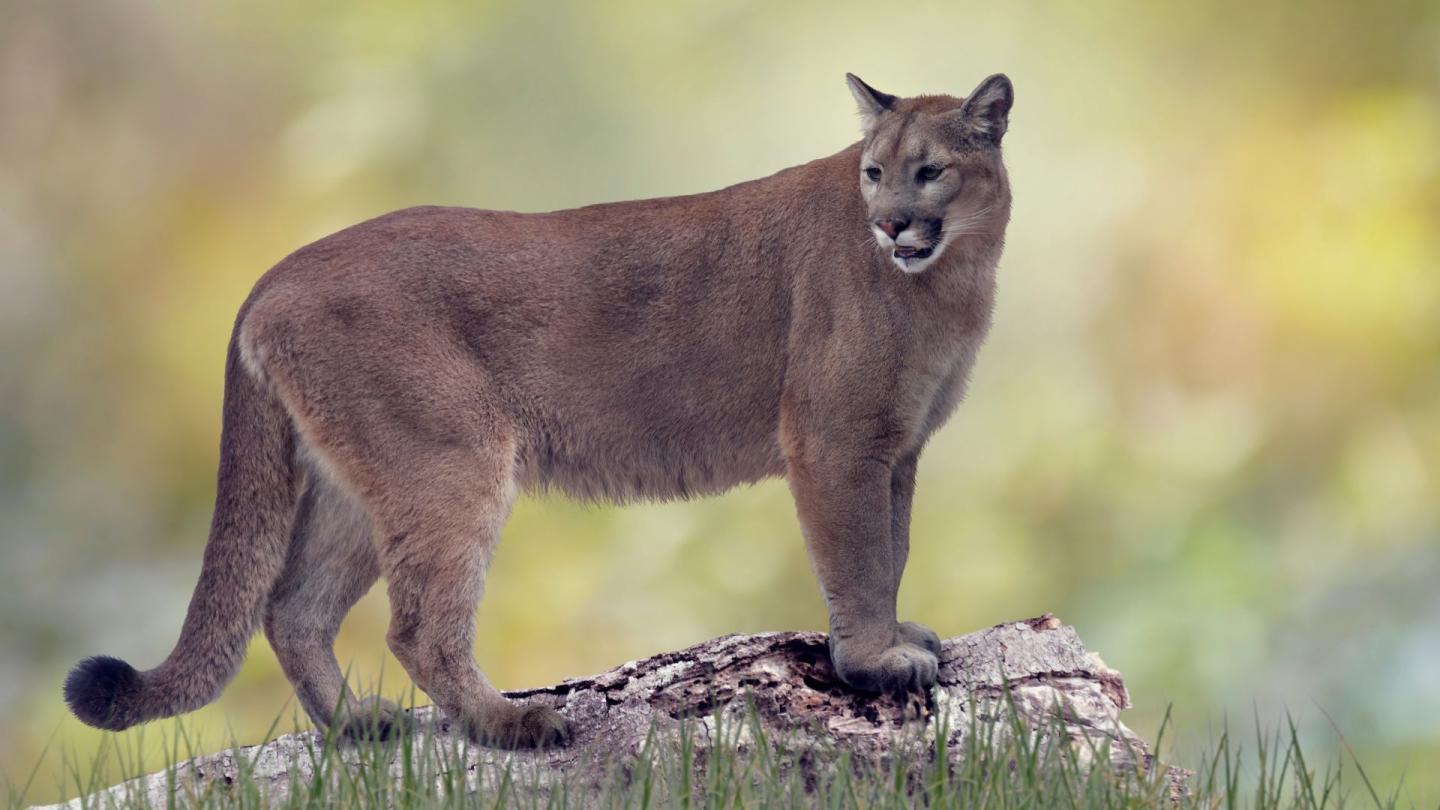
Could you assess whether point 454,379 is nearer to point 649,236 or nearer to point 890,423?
point 649,236

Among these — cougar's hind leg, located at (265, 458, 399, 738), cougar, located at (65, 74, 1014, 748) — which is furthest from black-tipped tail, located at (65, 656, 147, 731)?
cougar's hind leg, located at (265, 458, 399, 738)

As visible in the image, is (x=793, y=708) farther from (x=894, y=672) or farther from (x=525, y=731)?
(x=525, y=731)

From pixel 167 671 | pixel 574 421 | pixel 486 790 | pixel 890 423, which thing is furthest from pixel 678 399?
pixel 167 671

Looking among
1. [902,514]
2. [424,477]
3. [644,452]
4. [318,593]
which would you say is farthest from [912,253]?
[318,593]

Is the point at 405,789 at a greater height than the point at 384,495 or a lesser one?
lesser

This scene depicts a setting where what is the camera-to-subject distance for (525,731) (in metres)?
4.14

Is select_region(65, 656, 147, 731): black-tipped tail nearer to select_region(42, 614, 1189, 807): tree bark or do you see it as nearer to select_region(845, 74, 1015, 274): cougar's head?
select_region(42, 614, 1189, 807): tree bark

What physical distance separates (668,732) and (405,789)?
79 centimetres

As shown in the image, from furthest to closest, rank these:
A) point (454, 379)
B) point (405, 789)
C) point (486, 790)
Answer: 1. point (454, 379)
2. point (486, 790)
3. point (405, 789)

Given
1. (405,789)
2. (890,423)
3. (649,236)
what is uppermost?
(649,236)

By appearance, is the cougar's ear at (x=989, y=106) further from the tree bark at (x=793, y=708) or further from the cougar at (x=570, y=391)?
the tree bark at (x=793, y=708)

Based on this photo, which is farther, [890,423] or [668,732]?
[890,423]

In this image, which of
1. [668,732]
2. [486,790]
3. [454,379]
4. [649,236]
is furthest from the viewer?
[649,236]

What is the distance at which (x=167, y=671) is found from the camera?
4.25 metres
